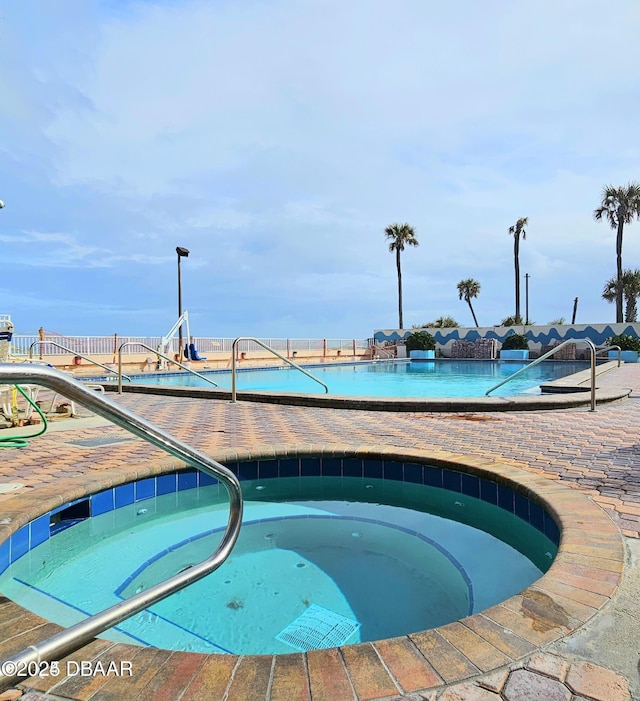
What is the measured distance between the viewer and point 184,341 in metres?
18.6

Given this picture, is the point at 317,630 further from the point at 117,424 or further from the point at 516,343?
the point at 516,343

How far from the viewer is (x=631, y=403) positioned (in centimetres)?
664

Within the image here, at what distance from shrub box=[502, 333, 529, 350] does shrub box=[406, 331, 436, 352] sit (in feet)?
12.2

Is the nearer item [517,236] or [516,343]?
[516,343]

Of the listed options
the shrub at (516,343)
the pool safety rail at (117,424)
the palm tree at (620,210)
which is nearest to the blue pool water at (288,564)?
the pool safety rail at (117,424)

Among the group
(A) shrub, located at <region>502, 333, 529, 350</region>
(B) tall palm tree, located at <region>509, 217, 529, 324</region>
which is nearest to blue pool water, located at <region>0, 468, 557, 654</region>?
(A) shrub, located at <region>502, 333, 529, 350</region>

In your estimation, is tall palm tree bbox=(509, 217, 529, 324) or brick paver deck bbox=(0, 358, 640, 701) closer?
brick paver deck bbox=(0, 358, 640, 701)

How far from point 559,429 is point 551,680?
416 cm

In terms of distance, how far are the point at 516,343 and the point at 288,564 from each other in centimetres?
2320

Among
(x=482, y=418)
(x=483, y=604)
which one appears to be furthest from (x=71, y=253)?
(x=483, y=604)

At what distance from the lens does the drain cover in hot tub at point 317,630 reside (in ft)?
6.41

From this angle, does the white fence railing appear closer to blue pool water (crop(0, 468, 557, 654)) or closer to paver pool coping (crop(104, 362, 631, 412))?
paver pool coping (crop(104, 362, 631, 412))

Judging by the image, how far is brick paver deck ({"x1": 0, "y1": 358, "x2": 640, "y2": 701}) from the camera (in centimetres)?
120

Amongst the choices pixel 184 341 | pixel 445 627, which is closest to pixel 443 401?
pixel 445 627
